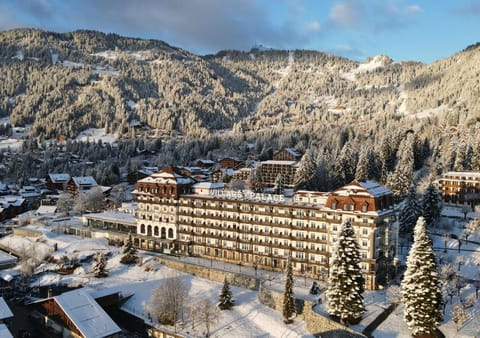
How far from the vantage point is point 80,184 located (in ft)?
465

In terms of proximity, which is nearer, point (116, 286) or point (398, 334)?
point (398, 334)

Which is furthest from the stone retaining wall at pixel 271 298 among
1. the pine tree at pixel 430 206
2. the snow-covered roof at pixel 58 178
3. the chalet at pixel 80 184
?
the snow-covered roof at pixel 58 178

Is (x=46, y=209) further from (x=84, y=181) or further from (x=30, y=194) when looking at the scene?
(x=30, y=194)

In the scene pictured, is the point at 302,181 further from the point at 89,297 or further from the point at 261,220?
the point at 89,297

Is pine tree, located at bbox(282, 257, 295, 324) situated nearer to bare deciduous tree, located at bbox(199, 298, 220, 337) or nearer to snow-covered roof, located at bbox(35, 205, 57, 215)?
bare deciduous tree, located at bbox(199, 298, 220, 337)

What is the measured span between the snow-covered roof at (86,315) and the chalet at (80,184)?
86.5 m

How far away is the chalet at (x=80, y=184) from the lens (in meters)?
140

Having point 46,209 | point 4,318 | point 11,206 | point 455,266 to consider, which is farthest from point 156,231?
point 11,206

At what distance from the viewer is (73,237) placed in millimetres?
91500

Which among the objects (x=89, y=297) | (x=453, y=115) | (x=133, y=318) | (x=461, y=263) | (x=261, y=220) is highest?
(x=453, y=115)

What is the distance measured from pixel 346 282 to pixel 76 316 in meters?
33.8

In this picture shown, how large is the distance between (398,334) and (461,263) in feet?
72.0

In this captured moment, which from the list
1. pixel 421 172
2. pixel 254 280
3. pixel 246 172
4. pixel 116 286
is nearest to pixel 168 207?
pixel 116 286

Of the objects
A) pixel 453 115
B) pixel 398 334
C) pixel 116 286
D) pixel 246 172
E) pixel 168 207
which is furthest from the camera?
pixel 453 115
